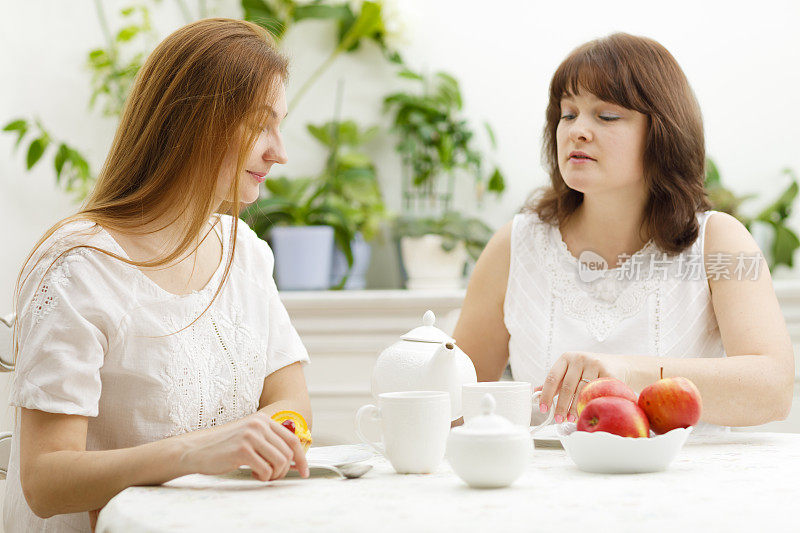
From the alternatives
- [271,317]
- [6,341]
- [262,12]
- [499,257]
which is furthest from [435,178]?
[6,341]

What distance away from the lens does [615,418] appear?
1.01 meters

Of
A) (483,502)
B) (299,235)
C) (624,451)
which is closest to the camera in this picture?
(483,502)

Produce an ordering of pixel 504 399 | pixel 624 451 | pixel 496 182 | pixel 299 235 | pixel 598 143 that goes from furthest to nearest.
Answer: pixel 496 182 → pixel 299 235 → pixel 598 143 → pixel 504 399 → pixel 624 451

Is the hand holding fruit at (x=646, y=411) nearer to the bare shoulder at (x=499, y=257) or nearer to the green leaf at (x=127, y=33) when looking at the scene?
the bare shoulder at (x=499, y=257)

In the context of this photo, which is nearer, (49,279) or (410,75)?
(49,279)

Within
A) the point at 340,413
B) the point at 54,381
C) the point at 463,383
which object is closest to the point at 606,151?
the point at 463,383

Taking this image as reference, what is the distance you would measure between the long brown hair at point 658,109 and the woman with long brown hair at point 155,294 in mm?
658

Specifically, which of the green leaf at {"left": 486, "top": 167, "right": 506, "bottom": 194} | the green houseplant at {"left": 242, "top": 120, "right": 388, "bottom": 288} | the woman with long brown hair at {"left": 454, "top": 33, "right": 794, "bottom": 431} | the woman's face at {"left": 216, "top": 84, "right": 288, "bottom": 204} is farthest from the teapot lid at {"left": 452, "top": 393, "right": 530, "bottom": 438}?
the green leaf at {"left": 486, "top": 167, "right": 506, "bottom": 194}

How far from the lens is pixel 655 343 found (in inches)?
67.8

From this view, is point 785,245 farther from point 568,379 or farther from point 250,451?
point 250,451

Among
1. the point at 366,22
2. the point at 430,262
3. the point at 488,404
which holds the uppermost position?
the point at 366,22

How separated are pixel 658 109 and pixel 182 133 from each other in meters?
0.96

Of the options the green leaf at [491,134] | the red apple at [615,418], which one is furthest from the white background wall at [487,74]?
the red apple at [615,418]

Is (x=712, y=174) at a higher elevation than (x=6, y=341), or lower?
higher
